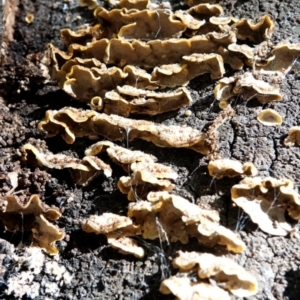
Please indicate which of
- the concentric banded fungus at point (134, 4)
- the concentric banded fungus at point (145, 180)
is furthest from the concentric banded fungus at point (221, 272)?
the concentric banded fungus at point (134, 4)

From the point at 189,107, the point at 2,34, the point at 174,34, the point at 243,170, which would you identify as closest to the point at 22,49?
the point at 2,34

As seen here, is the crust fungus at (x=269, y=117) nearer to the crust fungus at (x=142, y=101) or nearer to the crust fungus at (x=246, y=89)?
the crust fungus at (x=246, y=89)

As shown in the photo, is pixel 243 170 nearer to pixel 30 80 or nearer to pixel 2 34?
pixel 30 80

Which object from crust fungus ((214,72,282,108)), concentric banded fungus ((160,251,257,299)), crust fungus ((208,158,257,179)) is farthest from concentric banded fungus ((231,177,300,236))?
crust fungus ((214,72,282,108))

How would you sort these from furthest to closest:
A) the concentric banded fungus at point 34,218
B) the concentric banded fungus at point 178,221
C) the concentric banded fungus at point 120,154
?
the concentric banded fungus at point 120,154, the concentric banded fungus at point 34,218, the concentric banded fungus at point 178,221

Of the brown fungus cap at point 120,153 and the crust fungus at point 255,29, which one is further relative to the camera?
the crust fungus at point 255,29

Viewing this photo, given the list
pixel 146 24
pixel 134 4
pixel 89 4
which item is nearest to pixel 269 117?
pixel 146 24
